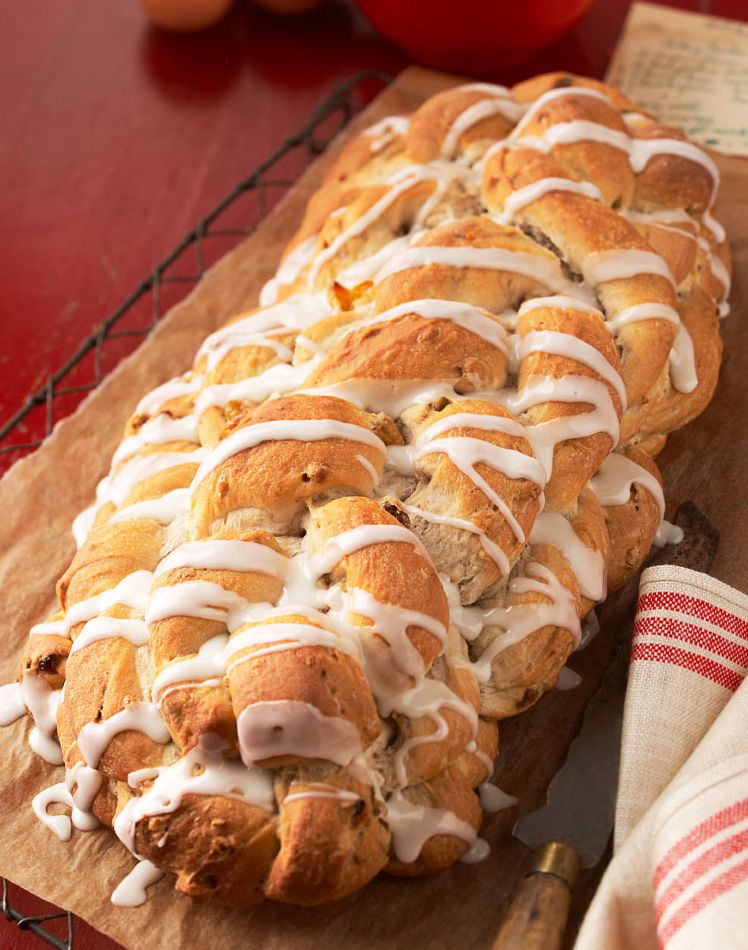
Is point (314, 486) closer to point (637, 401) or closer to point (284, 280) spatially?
point (637, 401)

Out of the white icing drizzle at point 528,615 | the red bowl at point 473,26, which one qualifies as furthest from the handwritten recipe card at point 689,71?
the white icing drizzle at point 528,615

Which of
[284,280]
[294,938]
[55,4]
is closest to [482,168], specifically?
[284,280]

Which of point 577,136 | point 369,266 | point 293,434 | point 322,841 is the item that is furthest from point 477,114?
point 322,841

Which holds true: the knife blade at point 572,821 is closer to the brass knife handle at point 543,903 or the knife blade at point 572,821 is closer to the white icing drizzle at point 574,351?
the brass knife handle at point 543,903

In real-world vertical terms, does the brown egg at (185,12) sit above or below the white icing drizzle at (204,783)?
above

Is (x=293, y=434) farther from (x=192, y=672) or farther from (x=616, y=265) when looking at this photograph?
(x=616, y=265)

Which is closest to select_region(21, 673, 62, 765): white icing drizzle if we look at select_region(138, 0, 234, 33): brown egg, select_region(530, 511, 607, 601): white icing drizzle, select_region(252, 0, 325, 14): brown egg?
select_region(530, 511, 607, 601): white icing drizzle
